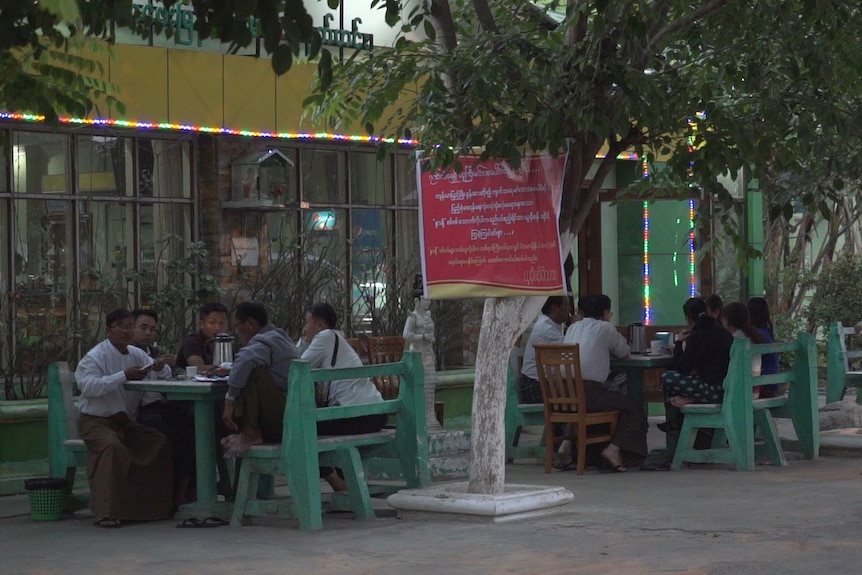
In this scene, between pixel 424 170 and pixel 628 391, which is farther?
pixel 628 391

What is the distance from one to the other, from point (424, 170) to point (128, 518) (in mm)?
2986

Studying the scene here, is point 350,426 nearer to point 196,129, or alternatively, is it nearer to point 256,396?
point 256,396

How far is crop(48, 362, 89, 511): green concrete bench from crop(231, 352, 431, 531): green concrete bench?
1.28 metres

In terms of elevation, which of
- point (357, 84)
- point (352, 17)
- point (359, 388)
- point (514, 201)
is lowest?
point (359, 388)

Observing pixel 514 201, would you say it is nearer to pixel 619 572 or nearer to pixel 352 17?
pixel 619 572

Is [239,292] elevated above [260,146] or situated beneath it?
situated beneath

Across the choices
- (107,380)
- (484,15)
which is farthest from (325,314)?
(484,15)

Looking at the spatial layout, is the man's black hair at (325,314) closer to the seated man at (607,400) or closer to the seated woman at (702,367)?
the seated man at (607,400)

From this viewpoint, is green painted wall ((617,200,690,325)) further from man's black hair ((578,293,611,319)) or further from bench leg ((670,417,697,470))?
bench leg ((670,417,697,470))

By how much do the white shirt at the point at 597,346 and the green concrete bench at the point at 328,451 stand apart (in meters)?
2.41

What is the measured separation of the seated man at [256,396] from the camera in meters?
9.30

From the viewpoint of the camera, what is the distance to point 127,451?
31.8 feet

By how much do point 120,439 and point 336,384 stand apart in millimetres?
1480

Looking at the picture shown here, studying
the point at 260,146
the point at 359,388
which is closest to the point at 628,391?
the point at 359,388
